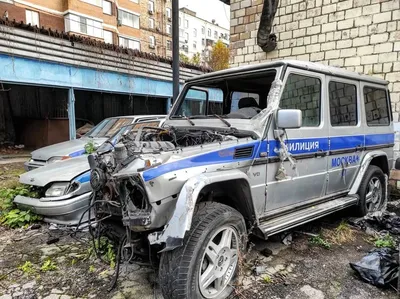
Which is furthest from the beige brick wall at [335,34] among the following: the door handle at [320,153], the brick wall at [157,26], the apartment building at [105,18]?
the brick wall at [157,26]

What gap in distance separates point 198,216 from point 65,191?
2430 millimetres

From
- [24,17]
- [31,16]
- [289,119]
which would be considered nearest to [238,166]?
[289,119]

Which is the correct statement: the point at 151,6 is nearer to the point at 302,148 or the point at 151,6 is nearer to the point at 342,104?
the point at 342,104

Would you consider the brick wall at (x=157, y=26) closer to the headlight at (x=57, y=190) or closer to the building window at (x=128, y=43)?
the building window at (x=128, y=43)

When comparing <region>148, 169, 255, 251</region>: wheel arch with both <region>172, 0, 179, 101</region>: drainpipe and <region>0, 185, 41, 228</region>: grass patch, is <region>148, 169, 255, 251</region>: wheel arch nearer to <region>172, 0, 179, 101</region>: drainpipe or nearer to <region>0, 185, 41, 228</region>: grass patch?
<region>0, 185, 41, 228</region>: grass patch

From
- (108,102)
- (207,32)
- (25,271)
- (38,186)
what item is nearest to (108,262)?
(25,271)

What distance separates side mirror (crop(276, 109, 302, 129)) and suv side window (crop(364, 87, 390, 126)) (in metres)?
2.16

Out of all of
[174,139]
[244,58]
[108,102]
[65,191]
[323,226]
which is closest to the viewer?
[174,139]

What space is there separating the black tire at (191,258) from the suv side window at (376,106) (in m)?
3.25

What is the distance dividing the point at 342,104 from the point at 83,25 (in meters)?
→ 23.9

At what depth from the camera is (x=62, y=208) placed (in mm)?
3832

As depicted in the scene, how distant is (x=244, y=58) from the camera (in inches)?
356

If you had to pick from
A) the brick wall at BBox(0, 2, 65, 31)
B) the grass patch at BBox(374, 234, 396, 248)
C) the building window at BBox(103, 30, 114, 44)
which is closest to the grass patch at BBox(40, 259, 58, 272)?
the grass patch at BBox(374, 234, 396, 248)

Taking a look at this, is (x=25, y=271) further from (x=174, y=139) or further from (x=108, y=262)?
(x=174, y=139)
